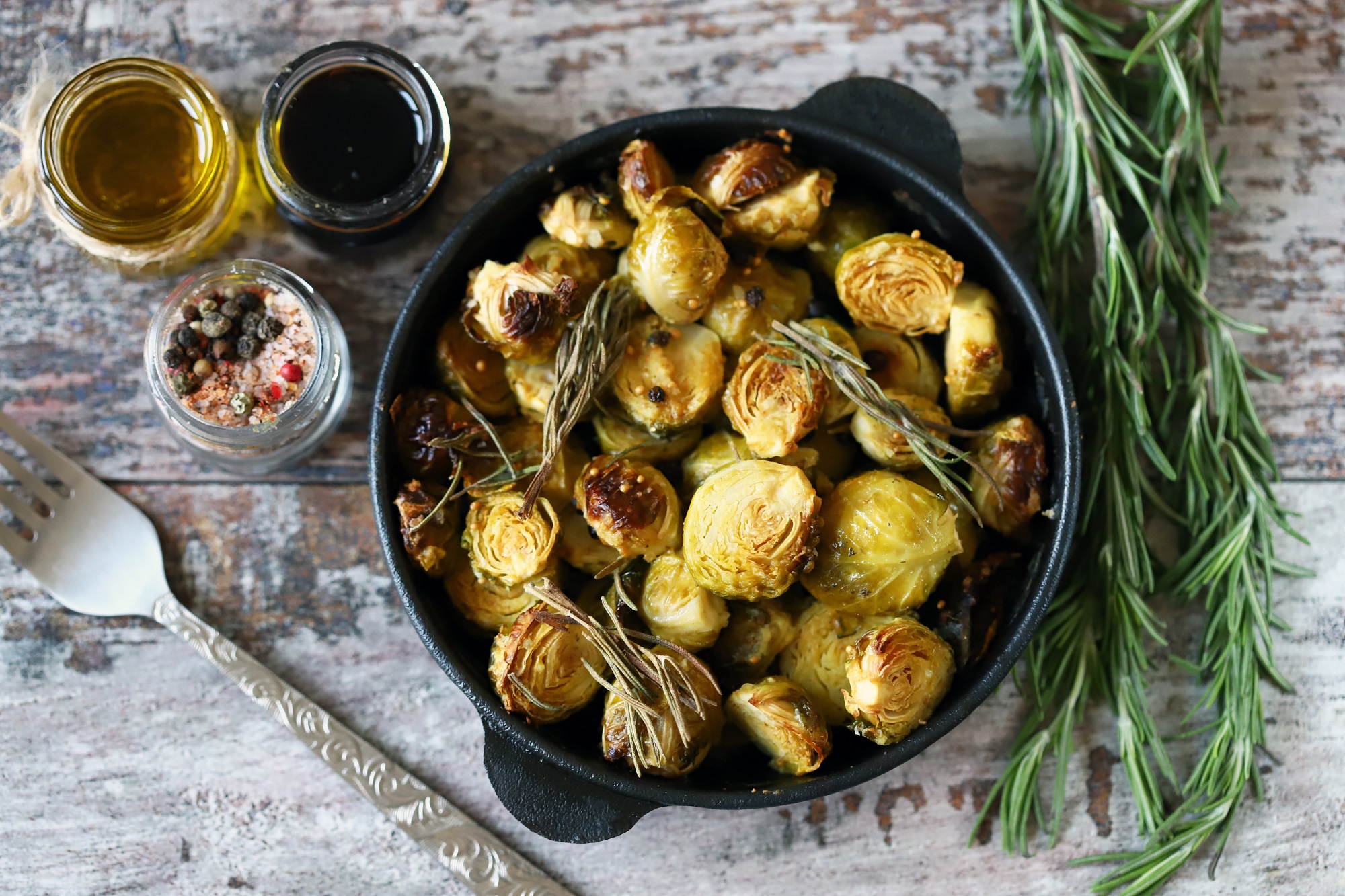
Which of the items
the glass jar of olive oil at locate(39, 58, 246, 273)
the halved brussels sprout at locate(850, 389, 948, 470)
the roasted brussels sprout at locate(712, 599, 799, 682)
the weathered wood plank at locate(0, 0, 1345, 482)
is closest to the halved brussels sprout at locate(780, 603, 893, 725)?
the roasted brussels sprout at locate(712, 599, 799, 682)

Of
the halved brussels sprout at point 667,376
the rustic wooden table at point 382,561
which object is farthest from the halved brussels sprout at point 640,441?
the rustic wooden table at point 382,561

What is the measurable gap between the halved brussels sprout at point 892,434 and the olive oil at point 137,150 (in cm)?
104

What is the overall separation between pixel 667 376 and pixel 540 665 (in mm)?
396

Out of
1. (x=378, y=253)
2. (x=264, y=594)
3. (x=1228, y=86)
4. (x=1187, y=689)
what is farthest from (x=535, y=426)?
(x=1228, y=86)

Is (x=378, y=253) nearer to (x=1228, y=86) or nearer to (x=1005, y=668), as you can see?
(x=1005, y=668)

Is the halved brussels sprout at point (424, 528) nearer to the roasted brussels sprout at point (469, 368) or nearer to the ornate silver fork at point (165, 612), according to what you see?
the roasted brussels sprout at point (469, 368)

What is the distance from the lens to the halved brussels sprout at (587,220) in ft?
4.49

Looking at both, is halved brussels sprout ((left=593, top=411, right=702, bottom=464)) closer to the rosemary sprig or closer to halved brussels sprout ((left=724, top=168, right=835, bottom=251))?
the rosemary sprig

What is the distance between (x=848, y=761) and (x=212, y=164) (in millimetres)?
1238

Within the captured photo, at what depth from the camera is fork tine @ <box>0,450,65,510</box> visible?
154 cm

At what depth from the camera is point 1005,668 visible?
1286 millimetres

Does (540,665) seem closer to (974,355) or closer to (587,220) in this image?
(587,220)

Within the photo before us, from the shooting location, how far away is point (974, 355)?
1.34 meters

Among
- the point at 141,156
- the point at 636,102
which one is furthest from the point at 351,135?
the point at 636,102
